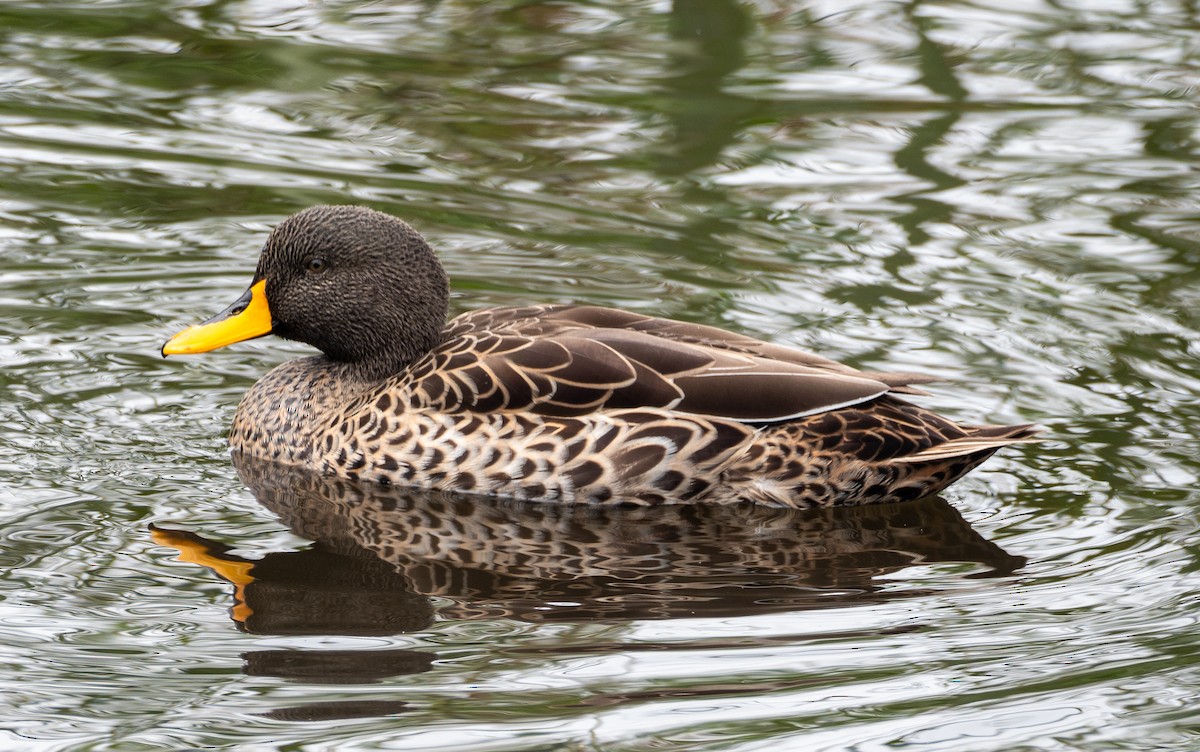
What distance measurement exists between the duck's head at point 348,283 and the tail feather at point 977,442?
2.28m

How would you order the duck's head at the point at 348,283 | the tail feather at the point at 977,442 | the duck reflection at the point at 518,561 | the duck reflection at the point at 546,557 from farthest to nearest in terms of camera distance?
the duck's head at the point at 348,283 → the tail feather at the point at 977,442 → the duck reflection at the point at 546,557 → the duck reflection at the point at 518,561

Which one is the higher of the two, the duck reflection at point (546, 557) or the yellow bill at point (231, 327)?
the yellow bill at point (231, 327)

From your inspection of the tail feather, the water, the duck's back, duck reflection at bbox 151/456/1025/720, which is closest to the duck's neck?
duck reflection at bbox 151/456/1025/720

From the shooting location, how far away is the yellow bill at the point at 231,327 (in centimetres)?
836

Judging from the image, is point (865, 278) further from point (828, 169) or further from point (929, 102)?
point (929, 102)

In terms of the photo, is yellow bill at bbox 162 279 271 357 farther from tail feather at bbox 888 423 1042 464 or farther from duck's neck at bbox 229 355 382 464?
tail feather at bbox 888 423 1042 464

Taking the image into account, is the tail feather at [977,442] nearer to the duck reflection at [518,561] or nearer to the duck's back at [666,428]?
the duck's back at [666,428]

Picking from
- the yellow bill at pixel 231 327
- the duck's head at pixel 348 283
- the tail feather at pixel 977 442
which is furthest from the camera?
the duck's head at pixel 348 283

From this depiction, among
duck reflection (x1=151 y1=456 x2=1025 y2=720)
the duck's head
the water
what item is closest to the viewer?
the water

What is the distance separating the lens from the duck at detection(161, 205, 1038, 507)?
795 centimetres

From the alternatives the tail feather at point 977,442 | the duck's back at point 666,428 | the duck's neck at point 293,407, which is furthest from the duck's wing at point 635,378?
the duck's neck at point 293,407

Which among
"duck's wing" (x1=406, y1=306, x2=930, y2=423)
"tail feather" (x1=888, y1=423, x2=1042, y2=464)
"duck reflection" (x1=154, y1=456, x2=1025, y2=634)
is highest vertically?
"duck's wing" (x1=406, y1=306, x2=930, y2=423)

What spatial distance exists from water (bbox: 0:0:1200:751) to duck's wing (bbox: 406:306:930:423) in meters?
0.47

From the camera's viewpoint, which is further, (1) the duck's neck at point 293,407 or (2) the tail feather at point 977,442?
(1) the duck's neck at point 293,407
